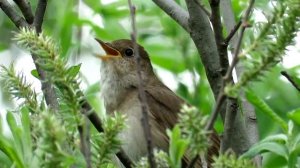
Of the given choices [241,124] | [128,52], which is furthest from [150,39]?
[241,124]

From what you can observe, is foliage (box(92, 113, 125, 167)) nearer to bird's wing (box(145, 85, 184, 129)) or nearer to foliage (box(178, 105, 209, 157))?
foliage (box(178, 105, 209, 157))

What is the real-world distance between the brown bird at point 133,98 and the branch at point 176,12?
34.9 inches

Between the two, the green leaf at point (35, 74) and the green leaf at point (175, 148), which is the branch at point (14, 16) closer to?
the green leaf at point (35, 74)

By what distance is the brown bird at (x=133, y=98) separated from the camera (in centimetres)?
534

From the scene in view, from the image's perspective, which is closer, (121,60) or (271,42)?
(271,42)

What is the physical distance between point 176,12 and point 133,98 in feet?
4.48

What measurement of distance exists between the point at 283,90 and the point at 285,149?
2198 millimetres

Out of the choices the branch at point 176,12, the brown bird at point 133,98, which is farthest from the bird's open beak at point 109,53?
the branch at point 176,12

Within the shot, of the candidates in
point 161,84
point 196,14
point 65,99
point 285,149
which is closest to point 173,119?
point 161,84

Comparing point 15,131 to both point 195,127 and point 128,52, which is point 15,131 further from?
point 128,52

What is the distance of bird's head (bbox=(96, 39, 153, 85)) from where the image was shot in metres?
6.41

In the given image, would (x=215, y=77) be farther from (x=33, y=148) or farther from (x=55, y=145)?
(x=55, y=145)

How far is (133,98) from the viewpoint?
5.90 m

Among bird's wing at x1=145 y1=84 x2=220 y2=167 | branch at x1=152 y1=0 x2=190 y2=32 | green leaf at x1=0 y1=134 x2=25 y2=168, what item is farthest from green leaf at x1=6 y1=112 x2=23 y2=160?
bird's wing at x1=145 y1=84 x2=220 y2=167
